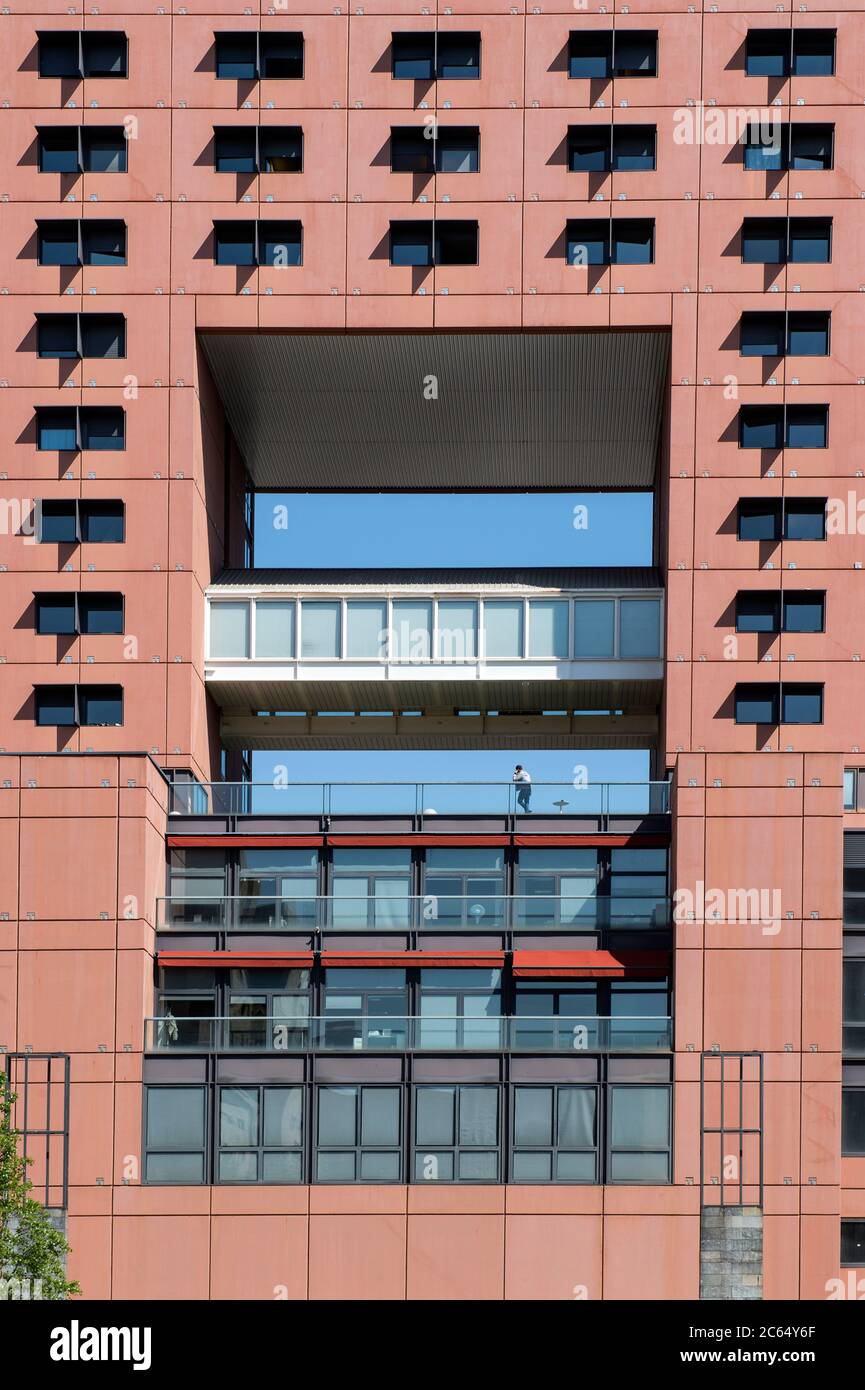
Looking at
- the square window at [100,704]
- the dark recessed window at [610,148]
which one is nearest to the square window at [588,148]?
the dark recessed window at [610,148]

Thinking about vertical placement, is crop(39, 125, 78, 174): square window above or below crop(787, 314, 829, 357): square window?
above

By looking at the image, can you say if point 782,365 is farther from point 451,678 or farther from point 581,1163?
point 581,1163

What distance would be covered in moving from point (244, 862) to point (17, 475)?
10469 millimetres

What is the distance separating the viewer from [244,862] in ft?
147

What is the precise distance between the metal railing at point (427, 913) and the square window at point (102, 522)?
346 inches

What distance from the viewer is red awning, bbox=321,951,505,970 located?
43.3m

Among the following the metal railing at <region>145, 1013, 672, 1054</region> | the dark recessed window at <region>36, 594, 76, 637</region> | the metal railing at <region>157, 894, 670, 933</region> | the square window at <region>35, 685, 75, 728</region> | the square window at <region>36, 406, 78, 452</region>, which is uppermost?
the square window at <region>36, 406, 78, 452</region>

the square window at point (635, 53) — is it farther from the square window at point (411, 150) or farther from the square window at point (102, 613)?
the square window at point (102, 613)

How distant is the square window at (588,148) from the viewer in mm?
48094

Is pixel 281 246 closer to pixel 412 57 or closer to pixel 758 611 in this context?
pixel 412 57

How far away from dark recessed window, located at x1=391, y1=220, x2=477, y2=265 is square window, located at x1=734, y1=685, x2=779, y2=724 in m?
11.6

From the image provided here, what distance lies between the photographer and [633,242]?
157 ft

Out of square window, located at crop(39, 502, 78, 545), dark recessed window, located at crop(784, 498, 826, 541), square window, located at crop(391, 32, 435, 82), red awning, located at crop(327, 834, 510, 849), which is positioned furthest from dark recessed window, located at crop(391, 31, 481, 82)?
red awning, located at crop(327, 834, 510, 849)

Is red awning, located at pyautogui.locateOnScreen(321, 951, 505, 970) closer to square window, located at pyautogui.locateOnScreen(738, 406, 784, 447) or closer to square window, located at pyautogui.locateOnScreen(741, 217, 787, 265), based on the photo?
square window, located at pyautogui.locateOnScreen(738, 406, 784, 447)
